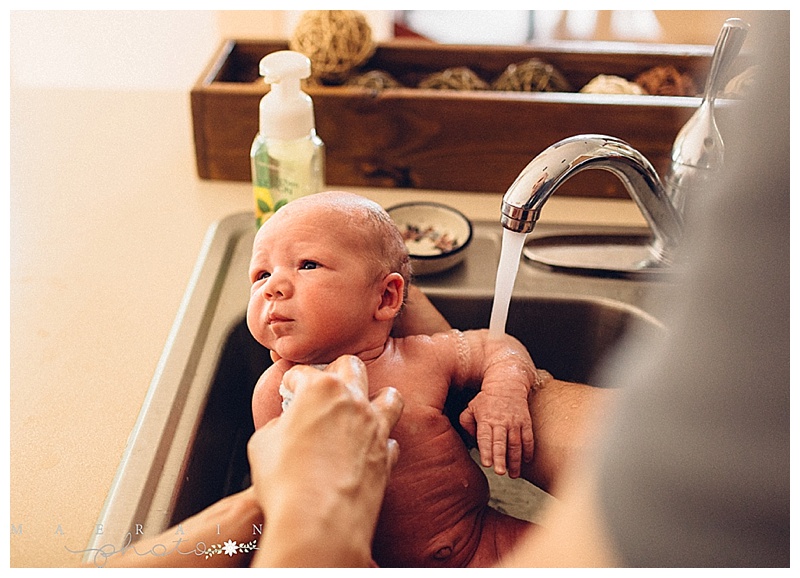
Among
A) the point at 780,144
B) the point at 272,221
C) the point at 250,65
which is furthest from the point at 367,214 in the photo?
the point at 250,65

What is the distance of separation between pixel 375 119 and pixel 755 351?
35.6 inches

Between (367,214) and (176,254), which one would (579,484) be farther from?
(176,254)

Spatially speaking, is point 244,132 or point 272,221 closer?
point 272,221

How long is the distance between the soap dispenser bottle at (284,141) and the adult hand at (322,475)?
0.44m

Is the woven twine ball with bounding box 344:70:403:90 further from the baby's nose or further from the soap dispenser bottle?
the baby's nose

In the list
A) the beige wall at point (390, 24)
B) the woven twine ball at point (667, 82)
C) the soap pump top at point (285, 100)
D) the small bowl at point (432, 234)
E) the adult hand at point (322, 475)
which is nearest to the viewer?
the adult hand at point (322, 475)

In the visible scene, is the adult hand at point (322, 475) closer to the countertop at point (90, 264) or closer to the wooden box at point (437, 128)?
the countertop at point (90, 264)

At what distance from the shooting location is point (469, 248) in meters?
1.14

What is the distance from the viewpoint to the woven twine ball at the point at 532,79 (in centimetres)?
130

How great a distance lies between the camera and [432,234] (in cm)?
114

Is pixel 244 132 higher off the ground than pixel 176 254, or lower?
higher

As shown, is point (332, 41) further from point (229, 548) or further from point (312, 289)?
point (229, 548)

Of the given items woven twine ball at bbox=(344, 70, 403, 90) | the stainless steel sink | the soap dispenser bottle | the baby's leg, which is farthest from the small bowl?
the baby's leg

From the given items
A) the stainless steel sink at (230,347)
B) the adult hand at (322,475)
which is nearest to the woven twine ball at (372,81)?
the stainless steel sink at (230,347)
